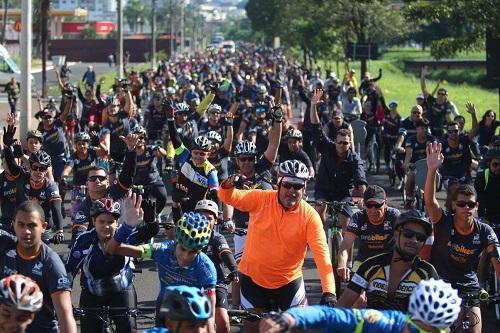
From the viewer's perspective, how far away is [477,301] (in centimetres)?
779

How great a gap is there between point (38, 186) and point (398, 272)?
4985mm

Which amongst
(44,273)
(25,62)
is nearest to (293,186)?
(44,273)

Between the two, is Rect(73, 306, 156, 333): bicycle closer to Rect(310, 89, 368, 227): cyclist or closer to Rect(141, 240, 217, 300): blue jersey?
Rect(141, 240, 217, 300): blue jersey

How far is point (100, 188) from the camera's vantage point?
33.3 ft

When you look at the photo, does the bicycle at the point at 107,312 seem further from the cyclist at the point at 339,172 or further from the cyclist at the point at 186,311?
the cyclist at the point at 339,172

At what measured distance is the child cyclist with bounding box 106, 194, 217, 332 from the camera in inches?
260

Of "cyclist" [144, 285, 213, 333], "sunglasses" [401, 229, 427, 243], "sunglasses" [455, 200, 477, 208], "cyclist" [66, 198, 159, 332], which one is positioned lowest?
"cyclist" [66, 198, 159, 332]

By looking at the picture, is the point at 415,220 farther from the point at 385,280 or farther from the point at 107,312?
the point at 107,312

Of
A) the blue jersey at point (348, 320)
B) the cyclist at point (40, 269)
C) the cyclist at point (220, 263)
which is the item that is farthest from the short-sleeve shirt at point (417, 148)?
the blue jersey at point (348, 320)

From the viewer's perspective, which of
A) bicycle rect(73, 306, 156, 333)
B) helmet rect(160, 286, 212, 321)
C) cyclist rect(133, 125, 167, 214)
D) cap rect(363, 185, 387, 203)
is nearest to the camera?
helmet rect(160, 286, 212, 321)

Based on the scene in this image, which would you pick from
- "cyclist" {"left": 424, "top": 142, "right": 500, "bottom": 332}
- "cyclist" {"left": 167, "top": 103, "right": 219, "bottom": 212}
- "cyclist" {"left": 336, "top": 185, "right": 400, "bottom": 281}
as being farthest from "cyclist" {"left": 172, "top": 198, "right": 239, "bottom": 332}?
"cyclist" {"left": 167, "top": 103, "right": 219, "bottom": 212}

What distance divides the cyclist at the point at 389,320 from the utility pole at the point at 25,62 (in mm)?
18917

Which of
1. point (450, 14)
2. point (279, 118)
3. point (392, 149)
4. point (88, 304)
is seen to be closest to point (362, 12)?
point (450, 14)

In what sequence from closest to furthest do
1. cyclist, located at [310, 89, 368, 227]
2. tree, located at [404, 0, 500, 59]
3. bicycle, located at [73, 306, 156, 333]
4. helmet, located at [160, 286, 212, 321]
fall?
helmet, located at [160, 286, 212, 321] → bicycle, located at [73, 306, 156, 333] → cyclist, located at [310, 89, 368, 227] → tree, located at [404, 0, 500, 59]
